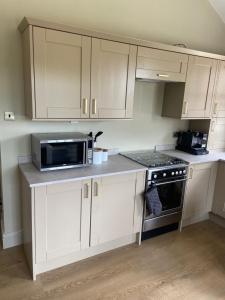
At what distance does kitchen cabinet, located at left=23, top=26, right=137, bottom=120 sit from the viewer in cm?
187

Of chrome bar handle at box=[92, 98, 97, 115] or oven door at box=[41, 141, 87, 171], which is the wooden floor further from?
chrome bar handle at box=[92, 98, 97, 115]

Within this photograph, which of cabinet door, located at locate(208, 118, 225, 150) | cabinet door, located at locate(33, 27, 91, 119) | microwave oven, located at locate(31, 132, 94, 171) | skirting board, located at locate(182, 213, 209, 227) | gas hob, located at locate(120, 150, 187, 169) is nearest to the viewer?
cabinet door, located at locate(33, 27, 91, 119)

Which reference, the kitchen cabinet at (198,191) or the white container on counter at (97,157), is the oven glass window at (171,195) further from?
the white container on counter at (97,157)

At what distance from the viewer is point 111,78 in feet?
7.23

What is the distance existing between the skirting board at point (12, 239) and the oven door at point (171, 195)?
1429 millimetres

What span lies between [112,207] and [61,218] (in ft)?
1.66

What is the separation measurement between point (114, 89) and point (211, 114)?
1.44m

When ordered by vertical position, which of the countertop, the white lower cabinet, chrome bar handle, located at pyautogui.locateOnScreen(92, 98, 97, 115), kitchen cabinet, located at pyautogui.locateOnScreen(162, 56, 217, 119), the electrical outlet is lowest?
the white lower cabinet

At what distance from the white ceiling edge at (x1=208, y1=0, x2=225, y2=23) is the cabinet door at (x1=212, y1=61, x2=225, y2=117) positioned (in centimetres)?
70

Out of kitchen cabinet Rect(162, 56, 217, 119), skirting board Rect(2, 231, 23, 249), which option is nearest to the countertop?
kitchen cabinet Rect(162, 56, 217, 119)

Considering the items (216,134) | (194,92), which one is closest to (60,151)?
(194,92)

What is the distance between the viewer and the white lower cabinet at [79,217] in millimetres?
1895

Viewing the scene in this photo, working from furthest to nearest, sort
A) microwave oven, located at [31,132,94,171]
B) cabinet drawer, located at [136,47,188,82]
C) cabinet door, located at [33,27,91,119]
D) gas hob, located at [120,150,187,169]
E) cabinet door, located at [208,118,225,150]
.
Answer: cabinet door, located at [208,118,225,150]
gas hob, located at [120,150,187,169]
cabinet drawer, located at [136,47,188,82]
microwave oven, located at [31,132,94,171]
cabinet door, located at [33,27,91,119]

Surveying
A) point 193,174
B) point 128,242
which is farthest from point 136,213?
point 193,174
